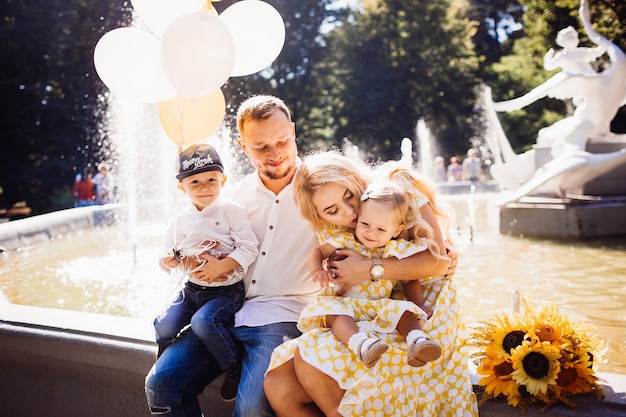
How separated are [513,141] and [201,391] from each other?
28110 mm

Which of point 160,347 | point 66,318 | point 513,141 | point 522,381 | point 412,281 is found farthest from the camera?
point 513,141

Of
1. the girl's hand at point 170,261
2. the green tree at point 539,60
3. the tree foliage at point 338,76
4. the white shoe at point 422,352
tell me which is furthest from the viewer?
the tree foliage at point 338,76

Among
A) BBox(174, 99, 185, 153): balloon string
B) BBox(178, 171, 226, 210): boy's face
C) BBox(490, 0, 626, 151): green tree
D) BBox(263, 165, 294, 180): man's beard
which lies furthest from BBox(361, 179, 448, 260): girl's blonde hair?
BBox(490, 0, 626, 151): green tree

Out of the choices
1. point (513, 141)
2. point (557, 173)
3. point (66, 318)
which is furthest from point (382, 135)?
point (66, 318)

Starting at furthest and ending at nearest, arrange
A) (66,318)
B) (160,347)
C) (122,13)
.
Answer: (122,13) → (66,318) → (160,347)

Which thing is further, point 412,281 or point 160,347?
point 160,347

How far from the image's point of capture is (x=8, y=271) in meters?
6.38

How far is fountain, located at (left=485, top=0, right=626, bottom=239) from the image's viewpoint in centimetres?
795

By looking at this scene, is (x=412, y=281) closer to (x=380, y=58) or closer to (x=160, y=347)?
(x=160, y=347)

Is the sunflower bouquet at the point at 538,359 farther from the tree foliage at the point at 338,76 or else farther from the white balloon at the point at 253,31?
the tree foliage at the point at 338,76

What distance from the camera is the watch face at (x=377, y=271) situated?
7.00 ft

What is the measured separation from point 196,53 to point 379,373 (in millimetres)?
1622

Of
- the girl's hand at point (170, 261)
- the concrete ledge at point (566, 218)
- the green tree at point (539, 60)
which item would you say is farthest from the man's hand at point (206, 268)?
the green tree at point (539, 60)

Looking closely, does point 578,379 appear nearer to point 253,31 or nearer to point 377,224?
point 377,224
